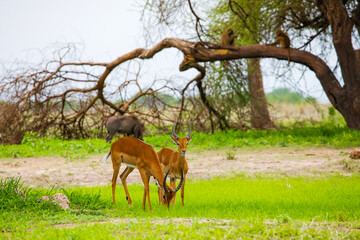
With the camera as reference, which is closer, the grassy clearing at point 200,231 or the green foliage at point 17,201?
the grassy clearing at point 200,231

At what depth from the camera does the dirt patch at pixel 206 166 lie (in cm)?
980

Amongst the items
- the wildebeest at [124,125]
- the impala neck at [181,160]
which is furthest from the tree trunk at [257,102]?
the impala neck at [181,160]

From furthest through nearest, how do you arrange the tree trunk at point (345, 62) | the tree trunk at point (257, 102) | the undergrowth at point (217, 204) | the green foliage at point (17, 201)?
the tree trunk at point (257, 102)
the tree trunk at point (345, 62)
the green foliage at point (17, 201)
the undergrowth at point (217, 204)

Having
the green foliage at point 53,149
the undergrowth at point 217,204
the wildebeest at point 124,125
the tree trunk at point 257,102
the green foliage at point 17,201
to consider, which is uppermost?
the tree trunk at point 257,102

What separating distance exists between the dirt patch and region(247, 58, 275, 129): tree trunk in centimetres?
412

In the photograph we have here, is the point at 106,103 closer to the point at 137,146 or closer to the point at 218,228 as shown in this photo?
the point at 137,146

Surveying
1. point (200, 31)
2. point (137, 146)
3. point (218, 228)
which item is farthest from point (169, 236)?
point (200, 31)

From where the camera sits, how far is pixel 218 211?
19.4 ft

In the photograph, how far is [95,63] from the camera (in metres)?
16.7

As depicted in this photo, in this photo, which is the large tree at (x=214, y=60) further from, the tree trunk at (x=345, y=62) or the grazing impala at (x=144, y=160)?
the grazing impala at (x=144, y=160)

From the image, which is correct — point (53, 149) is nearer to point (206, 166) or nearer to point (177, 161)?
point (206, 166)

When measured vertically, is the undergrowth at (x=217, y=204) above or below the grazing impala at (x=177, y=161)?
below

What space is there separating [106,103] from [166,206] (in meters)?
11.6

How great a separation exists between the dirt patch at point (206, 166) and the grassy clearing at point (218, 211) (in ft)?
3.44
